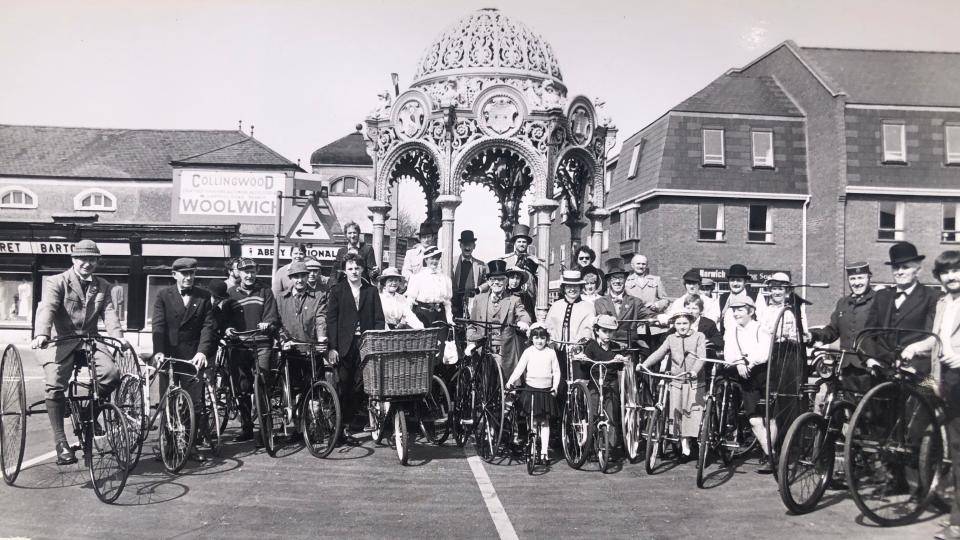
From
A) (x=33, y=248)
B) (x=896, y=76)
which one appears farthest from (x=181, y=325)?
(x=33, y=248)

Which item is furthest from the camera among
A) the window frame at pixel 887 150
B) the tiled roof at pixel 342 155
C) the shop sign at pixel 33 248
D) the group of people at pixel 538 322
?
the tiled roof at pixel 342 155

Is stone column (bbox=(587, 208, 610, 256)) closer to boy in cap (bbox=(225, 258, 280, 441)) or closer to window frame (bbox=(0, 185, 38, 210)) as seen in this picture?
boy in cap (bbox=(225, 258, 280, 441))

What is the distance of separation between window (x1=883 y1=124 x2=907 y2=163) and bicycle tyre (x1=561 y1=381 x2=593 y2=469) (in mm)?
5391

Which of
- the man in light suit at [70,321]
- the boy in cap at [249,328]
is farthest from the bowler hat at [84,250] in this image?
the boy in cap at [249,328]

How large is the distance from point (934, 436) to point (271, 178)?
29185 mm

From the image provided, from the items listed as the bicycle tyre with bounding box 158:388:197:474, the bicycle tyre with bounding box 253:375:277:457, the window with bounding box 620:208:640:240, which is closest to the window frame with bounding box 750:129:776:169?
the window with bounding box 620:208:640:240

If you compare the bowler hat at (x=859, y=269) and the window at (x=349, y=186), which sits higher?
the window at (x=349, y=186)

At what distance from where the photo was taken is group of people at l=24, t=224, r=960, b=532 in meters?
6.27

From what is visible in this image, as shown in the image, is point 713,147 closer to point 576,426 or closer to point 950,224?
point 950,224

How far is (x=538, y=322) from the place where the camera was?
7.72 meters

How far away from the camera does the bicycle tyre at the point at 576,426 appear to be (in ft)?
23.9

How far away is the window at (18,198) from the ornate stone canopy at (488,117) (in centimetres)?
2225

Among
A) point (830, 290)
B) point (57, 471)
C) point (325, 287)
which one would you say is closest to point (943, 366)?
point (325, 287)

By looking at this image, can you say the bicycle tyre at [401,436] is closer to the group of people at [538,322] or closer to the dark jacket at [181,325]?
the group of people at [538,322]
